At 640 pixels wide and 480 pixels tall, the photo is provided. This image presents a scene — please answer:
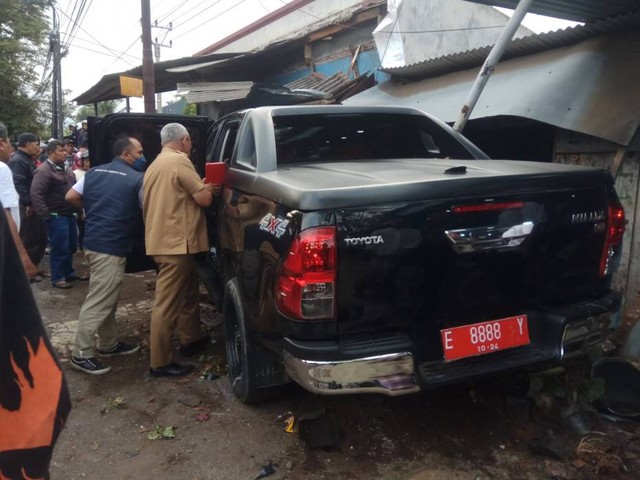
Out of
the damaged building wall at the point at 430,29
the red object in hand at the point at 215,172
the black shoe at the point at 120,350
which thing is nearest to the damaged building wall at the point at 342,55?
the damaged building wall at the point at 430,29

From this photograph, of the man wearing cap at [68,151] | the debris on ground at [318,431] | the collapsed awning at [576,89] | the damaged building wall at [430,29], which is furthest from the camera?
the man wearing cap at [68,151]

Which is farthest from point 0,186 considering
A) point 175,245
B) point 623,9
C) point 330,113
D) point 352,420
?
point 623,9

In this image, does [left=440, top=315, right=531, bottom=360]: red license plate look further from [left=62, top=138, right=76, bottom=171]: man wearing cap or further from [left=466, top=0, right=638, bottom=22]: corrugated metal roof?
[left=62, top=138, right=76, bottom=171]: man wearing cap

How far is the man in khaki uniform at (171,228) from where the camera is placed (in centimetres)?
375

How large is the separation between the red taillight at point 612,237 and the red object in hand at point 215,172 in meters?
2.35

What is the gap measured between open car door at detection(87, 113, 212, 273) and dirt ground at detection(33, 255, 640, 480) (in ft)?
4.07

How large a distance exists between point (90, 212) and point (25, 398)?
3270 millimetres

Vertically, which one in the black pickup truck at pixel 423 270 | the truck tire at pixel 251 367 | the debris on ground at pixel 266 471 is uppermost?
the black pickup truck at pixel 423 270

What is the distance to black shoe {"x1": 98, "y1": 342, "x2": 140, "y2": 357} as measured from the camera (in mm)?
4465

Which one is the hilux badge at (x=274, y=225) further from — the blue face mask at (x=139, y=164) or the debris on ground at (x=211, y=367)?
the blue face mask at (x=139, y=164)

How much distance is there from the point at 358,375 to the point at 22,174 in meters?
6.02

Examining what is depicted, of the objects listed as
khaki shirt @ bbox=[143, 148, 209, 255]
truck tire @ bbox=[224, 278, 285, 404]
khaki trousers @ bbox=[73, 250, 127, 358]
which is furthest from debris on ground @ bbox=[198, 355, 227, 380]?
khaki shirt @ bbox=[143, 148, 209, 255]

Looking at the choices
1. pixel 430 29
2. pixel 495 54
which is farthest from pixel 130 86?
pixel 495 54

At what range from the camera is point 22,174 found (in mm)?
6617
